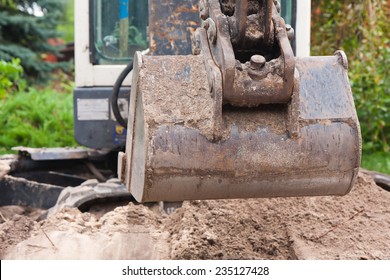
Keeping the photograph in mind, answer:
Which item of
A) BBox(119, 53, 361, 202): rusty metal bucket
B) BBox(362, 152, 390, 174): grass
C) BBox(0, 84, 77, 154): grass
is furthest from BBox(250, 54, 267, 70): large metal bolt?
BBox(0, 84, 77, 154): grass

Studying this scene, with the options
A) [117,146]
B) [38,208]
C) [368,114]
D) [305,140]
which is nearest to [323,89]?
[305,140]

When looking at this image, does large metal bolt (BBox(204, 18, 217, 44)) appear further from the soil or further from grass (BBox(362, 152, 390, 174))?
grass (BBox(362, 152, 390, 174))

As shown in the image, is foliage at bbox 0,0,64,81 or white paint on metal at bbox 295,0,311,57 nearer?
white paint on metal at bbox 295,0,311,57

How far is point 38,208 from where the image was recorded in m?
5.37

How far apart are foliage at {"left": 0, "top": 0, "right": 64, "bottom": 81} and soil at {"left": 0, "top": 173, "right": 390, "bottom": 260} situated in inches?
316

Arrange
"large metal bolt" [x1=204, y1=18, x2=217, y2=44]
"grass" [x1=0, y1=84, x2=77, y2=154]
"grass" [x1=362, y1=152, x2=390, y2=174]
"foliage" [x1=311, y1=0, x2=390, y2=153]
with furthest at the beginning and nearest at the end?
"grass" [x1=0, y1=84, x2=77, y2=154] → "foliage" [x1=311, y1=0, x2=390, y2=153] → "grass" [x1=362, y1=152, x2=390, y2=174] → "large metal bolt" [x1=204, y1=18, x2=217, y2=44]

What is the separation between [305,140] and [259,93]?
286 mm

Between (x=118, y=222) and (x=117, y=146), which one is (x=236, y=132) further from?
(x=117, y=146)

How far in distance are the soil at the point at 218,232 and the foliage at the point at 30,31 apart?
8.02 meters

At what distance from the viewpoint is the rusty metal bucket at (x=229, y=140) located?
10.3 feet

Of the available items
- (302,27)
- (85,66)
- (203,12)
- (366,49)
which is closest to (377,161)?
(366,49)

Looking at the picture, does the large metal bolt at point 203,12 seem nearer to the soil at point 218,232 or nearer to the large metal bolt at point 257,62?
the large metal bolt at point 257,62

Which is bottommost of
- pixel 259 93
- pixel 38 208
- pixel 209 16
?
pixel 38 208

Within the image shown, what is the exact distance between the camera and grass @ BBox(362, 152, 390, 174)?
7.77 meters
